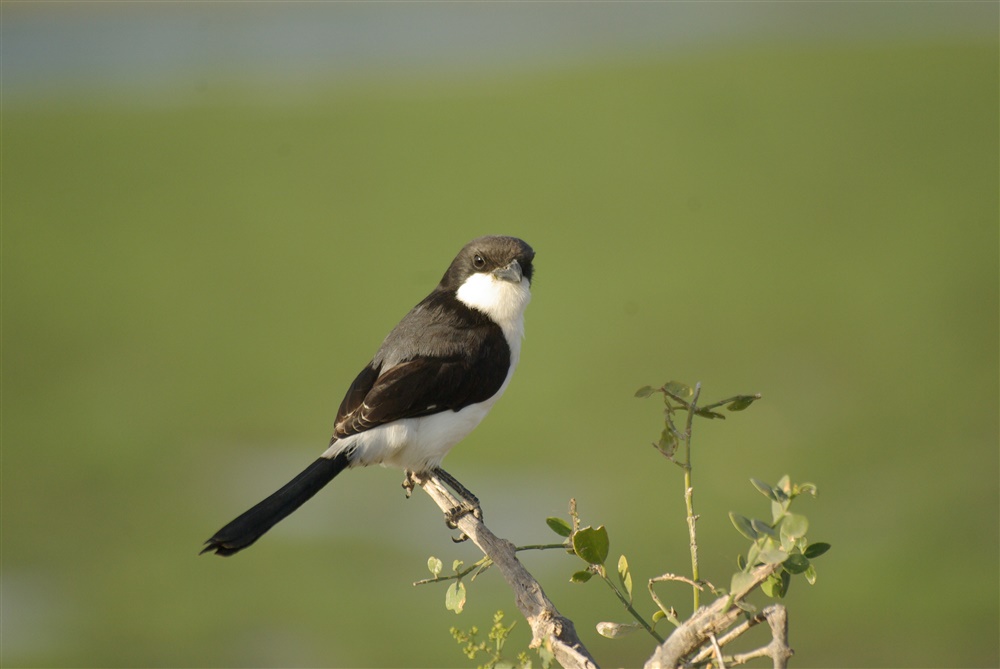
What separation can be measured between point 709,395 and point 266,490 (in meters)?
3.95

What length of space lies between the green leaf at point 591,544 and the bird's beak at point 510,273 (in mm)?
2435

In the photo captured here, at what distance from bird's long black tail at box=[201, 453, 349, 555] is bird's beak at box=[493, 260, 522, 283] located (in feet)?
3.11

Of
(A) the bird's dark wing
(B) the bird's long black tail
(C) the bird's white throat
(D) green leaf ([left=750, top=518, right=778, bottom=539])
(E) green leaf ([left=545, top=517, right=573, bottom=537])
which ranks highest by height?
(C) the bird's white throat

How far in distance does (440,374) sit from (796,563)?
2.48m

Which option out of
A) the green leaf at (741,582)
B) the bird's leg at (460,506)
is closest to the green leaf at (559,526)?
the green leaf at (741,582)

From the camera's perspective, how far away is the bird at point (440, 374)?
3.61 meters

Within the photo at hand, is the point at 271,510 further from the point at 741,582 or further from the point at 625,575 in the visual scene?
the point at 741,582

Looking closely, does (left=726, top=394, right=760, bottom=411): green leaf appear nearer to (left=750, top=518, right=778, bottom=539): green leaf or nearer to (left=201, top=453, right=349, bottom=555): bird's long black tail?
(left=750, top=518, right=778, bottom=539): green leaf

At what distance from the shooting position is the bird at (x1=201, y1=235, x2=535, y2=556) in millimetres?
3605

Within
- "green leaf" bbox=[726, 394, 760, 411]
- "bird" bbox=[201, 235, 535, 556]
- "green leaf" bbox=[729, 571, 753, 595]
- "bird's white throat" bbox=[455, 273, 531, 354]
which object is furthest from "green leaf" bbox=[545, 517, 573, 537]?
"bird's white throat" bbox=[455, 273, 531, 354]

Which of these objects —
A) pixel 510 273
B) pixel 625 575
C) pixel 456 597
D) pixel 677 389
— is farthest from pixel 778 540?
pixel 510 273

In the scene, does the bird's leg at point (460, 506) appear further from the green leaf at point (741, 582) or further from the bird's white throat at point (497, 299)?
the green leaf at point (741, 582)

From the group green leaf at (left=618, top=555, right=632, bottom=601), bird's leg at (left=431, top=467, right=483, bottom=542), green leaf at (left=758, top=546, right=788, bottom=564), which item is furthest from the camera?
bird's leg at (left=431, top=467, right=483, bottom=542)

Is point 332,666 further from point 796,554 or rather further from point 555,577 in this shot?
point 796,554
